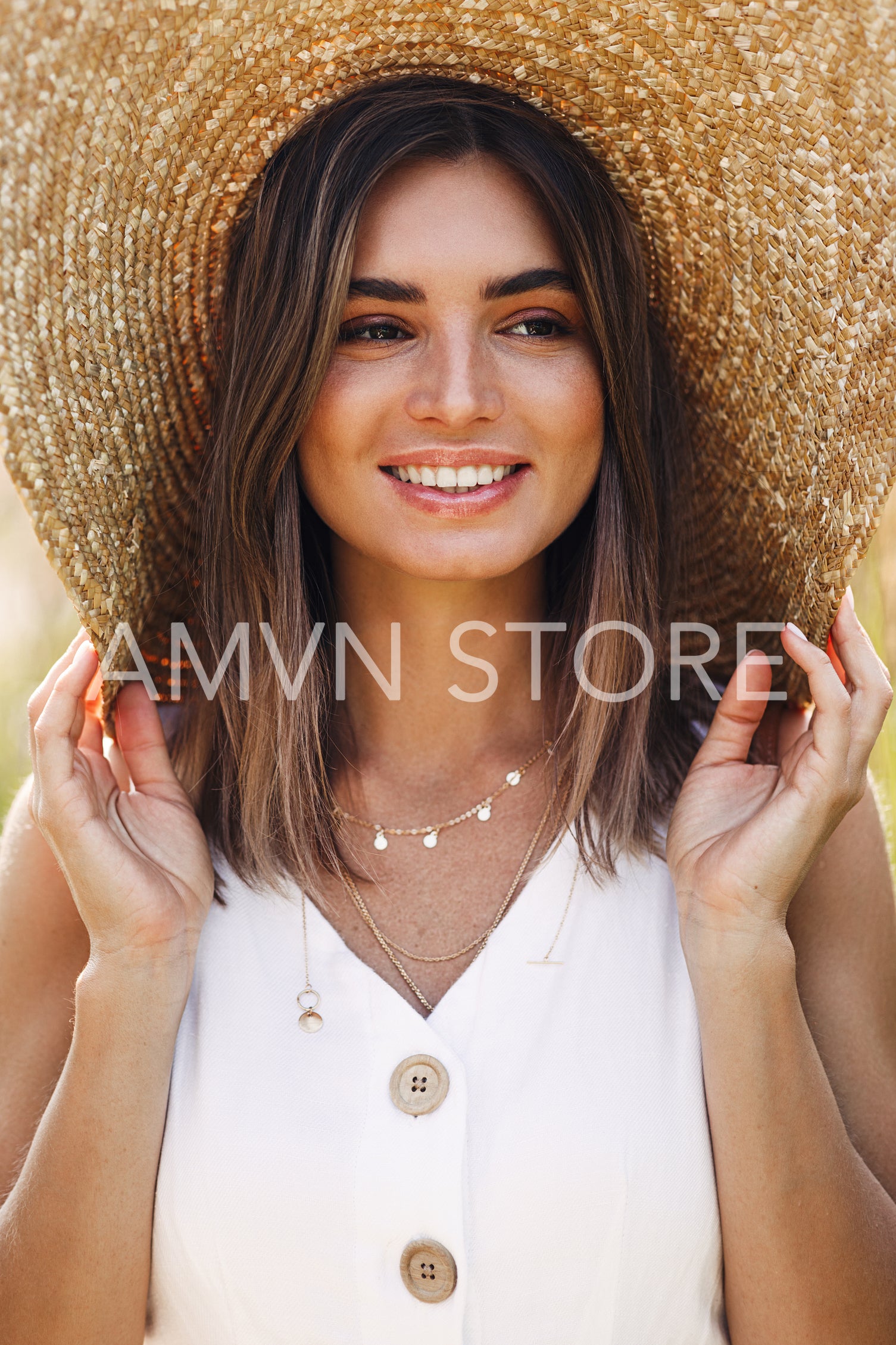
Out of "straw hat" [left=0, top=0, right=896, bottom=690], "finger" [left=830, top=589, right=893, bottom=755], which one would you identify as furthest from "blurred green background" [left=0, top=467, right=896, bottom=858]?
"finger" [left=830, top=589, right=893, bottom=755]

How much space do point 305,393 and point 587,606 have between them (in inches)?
22.9

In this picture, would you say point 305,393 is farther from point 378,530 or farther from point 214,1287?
point 214,1287

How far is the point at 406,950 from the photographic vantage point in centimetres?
185

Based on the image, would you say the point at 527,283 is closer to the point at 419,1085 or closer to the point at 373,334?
the point at 373,334

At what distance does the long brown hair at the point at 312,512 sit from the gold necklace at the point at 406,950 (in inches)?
2.2

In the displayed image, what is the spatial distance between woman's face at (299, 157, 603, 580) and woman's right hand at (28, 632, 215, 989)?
452mm

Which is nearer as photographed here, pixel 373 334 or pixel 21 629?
pixel 373 334

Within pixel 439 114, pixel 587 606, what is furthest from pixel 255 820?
pixel 439 114

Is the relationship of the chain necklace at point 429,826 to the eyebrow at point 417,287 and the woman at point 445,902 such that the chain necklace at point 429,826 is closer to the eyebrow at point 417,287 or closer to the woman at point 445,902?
the woman at point 445,902

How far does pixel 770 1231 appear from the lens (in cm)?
163

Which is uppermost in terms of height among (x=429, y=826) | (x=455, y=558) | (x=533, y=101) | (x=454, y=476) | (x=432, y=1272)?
(x=533, y=101)

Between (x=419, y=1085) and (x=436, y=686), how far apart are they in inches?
26.8

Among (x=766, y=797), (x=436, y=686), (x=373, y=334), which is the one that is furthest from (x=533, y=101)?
(x=766, y=797)

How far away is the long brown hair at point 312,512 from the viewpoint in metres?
1.77
